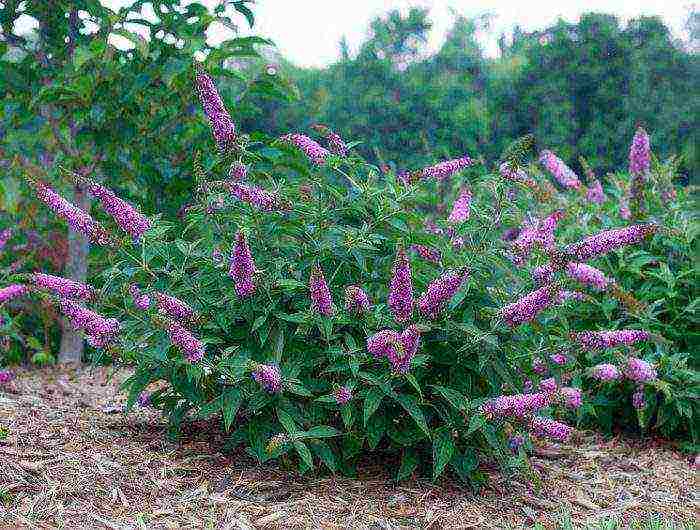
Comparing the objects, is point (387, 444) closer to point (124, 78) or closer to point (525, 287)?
point (525, 287)

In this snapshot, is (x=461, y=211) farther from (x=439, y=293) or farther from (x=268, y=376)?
(x=268, y=376)

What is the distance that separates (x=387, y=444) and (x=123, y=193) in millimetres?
3426

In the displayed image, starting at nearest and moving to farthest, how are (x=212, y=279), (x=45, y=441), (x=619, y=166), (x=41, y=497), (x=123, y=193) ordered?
(x=41, y=497) → (x=212, y=279) → (x=45, y=441) → (x=123, y=193) → (x=619, y=166)

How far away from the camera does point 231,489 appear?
11.1ft

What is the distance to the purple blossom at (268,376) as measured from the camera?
306 centimetres

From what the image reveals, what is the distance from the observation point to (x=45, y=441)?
3.69m

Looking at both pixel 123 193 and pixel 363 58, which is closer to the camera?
pixel 123 193

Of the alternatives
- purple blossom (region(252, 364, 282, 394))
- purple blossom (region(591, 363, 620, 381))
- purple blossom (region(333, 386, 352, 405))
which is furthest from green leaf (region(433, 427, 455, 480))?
purple blossom (region(591, 363, 620, 381))

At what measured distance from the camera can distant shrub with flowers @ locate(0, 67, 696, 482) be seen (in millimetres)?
3158

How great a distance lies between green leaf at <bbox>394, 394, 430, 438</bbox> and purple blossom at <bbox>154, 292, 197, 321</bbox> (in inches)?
33.5

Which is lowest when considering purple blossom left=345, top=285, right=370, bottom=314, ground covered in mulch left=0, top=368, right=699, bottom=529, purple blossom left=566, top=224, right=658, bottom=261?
ground covered in mulch left=0, top=368, right=699, bottom=529

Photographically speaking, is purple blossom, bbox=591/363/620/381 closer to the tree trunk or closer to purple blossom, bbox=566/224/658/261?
purple blossom, bbox=566/224/658/261

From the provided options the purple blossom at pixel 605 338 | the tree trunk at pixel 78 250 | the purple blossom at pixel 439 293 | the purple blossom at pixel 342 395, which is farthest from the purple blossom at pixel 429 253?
the tree trunk at pixel 78 250

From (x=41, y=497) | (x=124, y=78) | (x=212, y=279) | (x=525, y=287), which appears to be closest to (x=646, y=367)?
(x=525, y=287)
